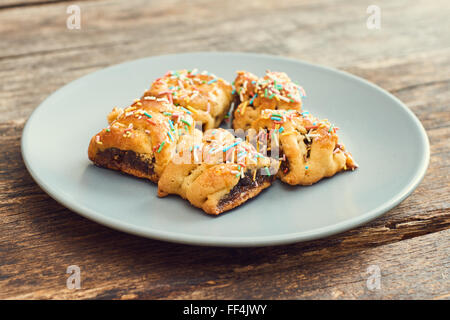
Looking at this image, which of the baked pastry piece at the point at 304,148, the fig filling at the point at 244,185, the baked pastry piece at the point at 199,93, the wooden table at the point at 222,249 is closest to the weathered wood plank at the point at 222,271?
the wooden table at the point at 222,249

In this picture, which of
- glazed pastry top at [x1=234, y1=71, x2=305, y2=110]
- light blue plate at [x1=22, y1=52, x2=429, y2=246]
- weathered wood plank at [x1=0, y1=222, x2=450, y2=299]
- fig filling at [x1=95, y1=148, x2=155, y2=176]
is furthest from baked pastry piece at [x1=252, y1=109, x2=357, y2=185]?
fig filling at [x1=95, y1=148, x2=155, y2=176]

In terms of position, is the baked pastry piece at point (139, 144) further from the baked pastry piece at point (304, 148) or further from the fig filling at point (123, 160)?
the baked pastry piece at point (304, 148)

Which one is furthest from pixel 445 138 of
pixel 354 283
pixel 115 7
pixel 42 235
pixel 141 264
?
pixel 115 7

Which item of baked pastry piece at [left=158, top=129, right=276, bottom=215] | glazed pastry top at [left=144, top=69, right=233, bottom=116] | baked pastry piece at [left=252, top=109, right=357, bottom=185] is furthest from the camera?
glazed pastry top at [left=144, top=69, right=233, bottom=116]

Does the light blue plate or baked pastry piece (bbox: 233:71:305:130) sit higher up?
baked pastry piece (bbox: 233:71:305:130)

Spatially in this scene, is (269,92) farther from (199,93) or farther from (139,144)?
(139,144)

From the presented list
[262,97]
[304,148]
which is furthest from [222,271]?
[262,97]

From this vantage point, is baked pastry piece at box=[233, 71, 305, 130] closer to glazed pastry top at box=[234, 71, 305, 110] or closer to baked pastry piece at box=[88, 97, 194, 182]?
glazed pastry top at box=[234, 71, 305, 110]
